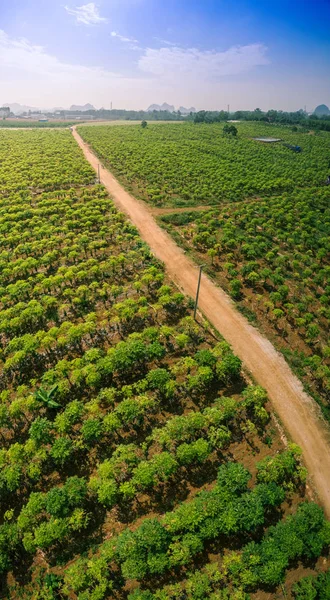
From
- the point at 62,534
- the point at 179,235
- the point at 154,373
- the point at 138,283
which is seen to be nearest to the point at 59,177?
the point at 179,235

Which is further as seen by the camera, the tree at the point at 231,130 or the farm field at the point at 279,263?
the tree at the point at 231,130

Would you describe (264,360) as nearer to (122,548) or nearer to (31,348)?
(122,548)

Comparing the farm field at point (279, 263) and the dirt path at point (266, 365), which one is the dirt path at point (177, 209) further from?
the dirt path at point (266, 365)

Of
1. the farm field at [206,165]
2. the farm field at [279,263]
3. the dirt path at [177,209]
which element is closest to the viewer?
the farm field at [279,263]

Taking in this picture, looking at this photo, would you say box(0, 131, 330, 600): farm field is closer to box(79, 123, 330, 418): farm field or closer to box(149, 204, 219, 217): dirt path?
box(79, 123, 330, 418): farm field

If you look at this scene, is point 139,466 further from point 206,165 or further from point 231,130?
point 231,130

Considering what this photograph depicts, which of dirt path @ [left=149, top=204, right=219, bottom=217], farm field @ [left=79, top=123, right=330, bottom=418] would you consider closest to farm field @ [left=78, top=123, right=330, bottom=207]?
farm field @ [left=79, top=123, right=330, bottom=418]

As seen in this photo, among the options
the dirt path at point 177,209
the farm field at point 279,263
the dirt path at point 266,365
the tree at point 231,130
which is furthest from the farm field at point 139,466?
the tree at point 231,130

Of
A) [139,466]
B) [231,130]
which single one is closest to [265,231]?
[139,466]
